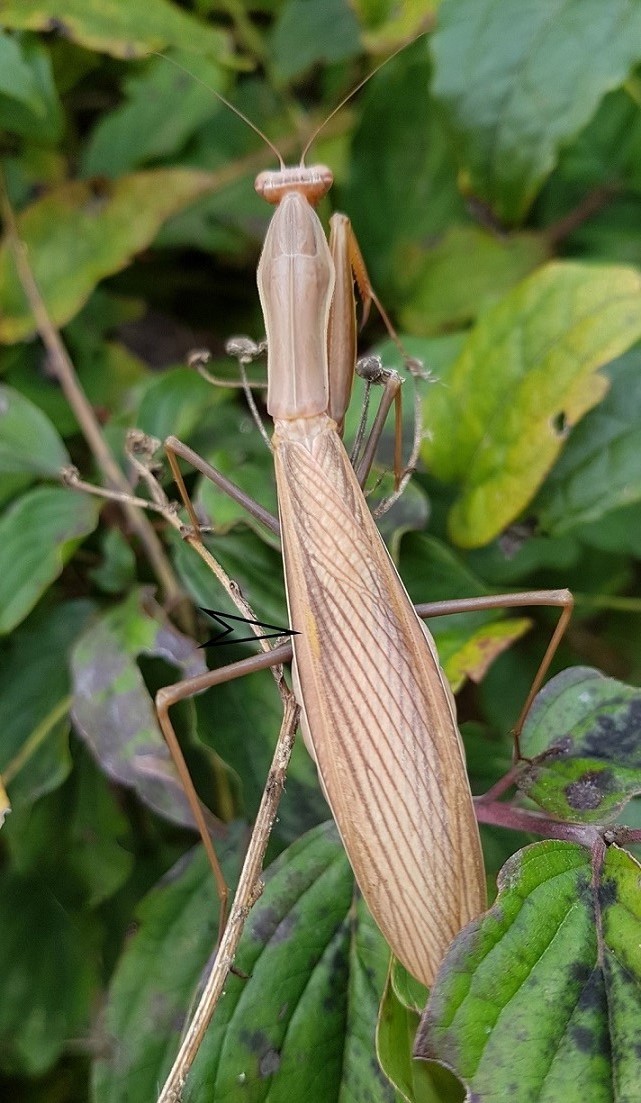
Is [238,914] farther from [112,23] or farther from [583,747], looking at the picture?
[112,23]

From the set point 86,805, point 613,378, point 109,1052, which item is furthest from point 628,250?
Result: point 109,1052

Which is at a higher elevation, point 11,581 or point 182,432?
point 182,432

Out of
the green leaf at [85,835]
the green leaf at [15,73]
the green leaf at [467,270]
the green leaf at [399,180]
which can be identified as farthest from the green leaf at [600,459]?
the green leaf at [15,73]

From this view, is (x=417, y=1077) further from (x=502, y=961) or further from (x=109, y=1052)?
(x=109, y=1052)

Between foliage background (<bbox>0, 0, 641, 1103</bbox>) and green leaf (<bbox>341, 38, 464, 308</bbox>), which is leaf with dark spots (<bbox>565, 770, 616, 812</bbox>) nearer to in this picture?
foliage background (<bbox>0, 0, 641, 1103</bbox>)

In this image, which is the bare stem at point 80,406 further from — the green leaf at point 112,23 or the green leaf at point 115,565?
the green leaf at point 112,23

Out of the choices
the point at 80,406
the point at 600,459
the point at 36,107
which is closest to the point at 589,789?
the point at 600,459
